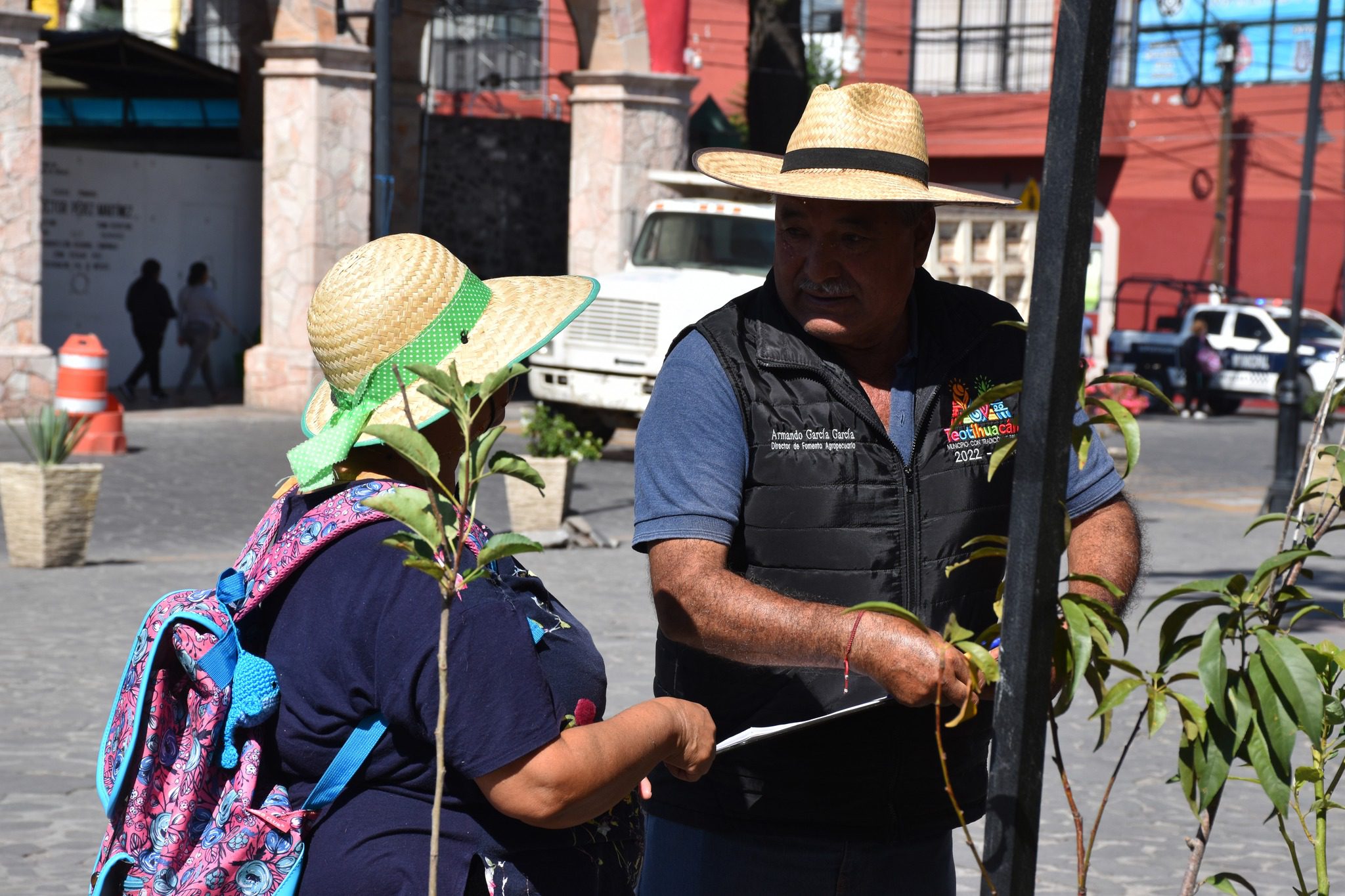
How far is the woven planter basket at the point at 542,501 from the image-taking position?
427 inches

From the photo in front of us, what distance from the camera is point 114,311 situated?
65.1 ft

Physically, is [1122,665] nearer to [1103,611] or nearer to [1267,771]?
[1103,611]

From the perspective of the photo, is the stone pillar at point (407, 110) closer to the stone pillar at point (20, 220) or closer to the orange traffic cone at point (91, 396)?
the stone pillar at point (20, 220)

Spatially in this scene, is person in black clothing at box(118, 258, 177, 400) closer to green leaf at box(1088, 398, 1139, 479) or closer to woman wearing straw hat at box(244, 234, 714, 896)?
woman wearing straw hat at box(244, 234, 714, 896)

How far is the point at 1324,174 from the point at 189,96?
2282 cm

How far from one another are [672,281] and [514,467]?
1384cm

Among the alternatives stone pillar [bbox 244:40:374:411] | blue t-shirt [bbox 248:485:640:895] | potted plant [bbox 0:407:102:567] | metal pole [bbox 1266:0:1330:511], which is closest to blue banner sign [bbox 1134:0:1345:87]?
metal pole [bbox 1266:0:1330:511]

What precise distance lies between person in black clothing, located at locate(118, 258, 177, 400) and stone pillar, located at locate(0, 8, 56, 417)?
308cm

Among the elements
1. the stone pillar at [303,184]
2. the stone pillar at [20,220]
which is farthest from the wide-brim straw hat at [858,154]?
the stone pillar at [303,184]

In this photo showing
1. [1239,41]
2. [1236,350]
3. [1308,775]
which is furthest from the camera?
[1239,41]

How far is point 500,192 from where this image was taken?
2452cm

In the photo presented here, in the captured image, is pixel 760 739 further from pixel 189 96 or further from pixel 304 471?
pixel 189 96

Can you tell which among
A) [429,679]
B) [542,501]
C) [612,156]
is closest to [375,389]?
[429,679]

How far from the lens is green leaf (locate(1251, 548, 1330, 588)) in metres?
1.75
